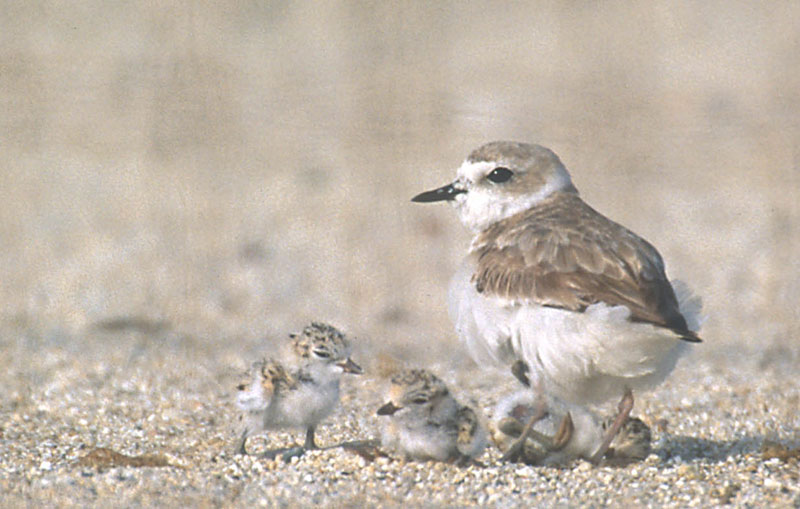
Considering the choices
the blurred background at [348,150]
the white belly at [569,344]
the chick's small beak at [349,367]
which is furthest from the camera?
the blurred background at [348,150]

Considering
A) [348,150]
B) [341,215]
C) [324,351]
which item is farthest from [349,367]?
[348,150]

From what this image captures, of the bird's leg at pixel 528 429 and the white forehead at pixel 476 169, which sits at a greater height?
the white forehead at pixel 476 169

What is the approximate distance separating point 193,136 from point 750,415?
19.6 ft

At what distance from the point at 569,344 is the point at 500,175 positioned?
1.02m

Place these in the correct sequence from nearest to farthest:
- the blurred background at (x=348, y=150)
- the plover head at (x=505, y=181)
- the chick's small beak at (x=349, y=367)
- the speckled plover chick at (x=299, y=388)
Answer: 1. the speckled plover chick at (x=299, y=388)
2. the chick's small beak at (x=349, y=367)
3. the plover head at (x=505, y=181)
4. the blurred background at (x=348, y=150)

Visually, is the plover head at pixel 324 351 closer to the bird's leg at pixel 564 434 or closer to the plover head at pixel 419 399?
the plover head at pixel 419 399

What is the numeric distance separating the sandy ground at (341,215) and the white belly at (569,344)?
30 cm

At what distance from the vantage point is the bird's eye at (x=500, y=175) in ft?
14.7

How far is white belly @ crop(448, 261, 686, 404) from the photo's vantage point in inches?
142

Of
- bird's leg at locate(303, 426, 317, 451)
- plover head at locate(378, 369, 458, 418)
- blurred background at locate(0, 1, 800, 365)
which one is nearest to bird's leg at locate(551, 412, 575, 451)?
plover head at locate(378, 369, 458, 418)

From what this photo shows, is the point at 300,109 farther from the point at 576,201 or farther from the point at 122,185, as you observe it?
the point at 576,201

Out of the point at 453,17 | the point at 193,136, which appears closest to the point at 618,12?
the point at 453,17

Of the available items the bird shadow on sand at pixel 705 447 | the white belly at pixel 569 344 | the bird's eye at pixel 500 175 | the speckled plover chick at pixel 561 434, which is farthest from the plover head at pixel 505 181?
the bird shadow on sand at pixel 705 447

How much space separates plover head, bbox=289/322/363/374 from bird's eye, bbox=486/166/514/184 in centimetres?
86
